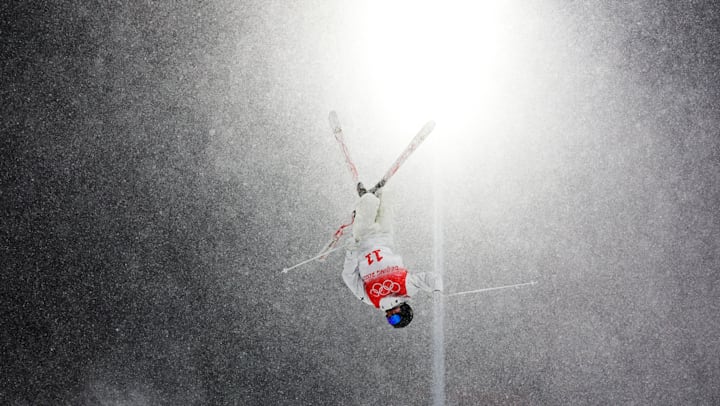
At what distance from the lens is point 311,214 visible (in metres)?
3.41

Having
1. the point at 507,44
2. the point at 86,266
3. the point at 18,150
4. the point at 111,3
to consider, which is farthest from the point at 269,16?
the point at 86,266

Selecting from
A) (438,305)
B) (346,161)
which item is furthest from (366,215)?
(438,305)

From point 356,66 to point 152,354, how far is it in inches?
114

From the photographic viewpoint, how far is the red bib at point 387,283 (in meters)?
2.52

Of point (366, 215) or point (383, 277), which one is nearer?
point (383, 277)

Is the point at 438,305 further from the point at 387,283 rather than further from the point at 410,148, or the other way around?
the point at 410,148

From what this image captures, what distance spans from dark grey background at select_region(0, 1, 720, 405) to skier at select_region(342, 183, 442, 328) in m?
0.59

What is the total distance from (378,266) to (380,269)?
0.09 feet

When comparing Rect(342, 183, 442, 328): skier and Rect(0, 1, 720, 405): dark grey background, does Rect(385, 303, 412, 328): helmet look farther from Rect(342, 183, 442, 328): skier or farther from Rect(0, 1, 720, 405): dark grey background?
Rect(0, 1, 720, 405): dark grey background

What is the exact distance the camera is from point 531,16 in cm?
353

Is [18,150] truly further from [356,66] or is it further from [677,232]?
[677,232]

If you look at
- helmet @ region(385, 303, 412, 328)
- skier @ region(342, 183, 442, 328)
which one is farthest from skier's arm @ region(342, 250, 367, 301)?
helmet @ region(385, 303, 412, 328)

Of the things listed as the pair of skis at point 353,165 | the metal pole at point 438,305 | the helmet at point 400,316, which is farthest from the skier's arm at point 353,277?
the metal pole at point 438,305

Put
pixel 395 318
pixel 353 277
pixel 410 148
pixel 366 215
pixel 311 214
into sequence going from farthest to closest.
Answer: pixel 311 214
pixel 410 148
pixel 353 277
pixel 366 215
pixel 395 318
